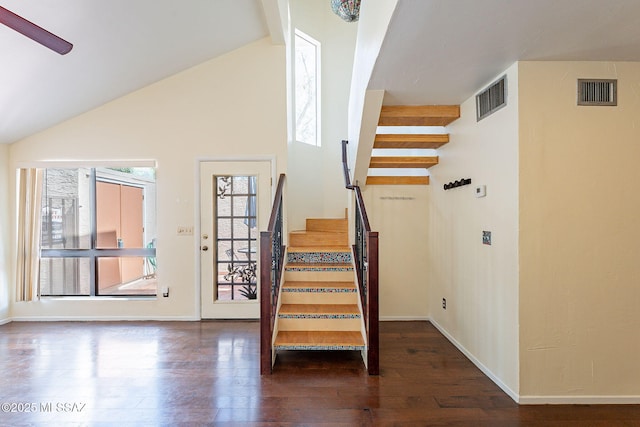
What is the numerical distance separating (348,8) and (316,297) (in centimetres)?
307

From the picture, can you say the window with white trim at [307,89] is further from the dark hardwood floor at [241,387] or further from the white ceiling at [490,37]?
the dark hardwood floor at [241,387]

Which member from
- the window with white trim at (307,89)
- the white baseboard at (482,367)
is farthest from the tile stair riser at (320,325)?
the window with white trim at (307,89)

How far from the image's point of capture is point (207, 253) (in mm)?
4539

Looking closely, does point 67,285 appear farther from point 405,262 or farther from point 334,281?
point 405,262

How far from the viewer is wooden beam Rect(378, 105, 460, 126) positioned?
133 inches

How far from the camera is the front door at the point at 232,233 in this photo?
14.9ft

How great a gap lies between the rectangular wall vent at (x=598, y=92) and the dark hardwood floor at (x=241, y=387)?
2.16 meters

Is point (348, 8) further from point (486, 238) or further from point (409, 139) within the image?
point (486, 238)

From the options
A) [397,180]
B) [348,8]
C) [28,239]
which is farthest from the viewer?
[28,239]

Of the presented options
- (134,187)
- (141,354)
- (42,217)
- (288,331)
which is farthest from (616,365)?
(42,217)

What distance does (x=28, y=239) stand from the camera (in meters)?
4.52

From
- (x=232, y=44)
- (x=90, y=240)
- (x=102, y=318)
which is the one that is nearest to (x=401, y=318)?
(x=102, y=318)

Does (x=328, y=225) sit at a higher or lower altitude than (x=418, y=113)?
lower

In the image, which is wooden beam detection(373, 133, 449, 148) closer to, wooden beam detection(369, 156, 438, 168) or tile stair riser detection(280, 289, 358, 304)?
wooden beam detection(369, 156, 438, 168)
